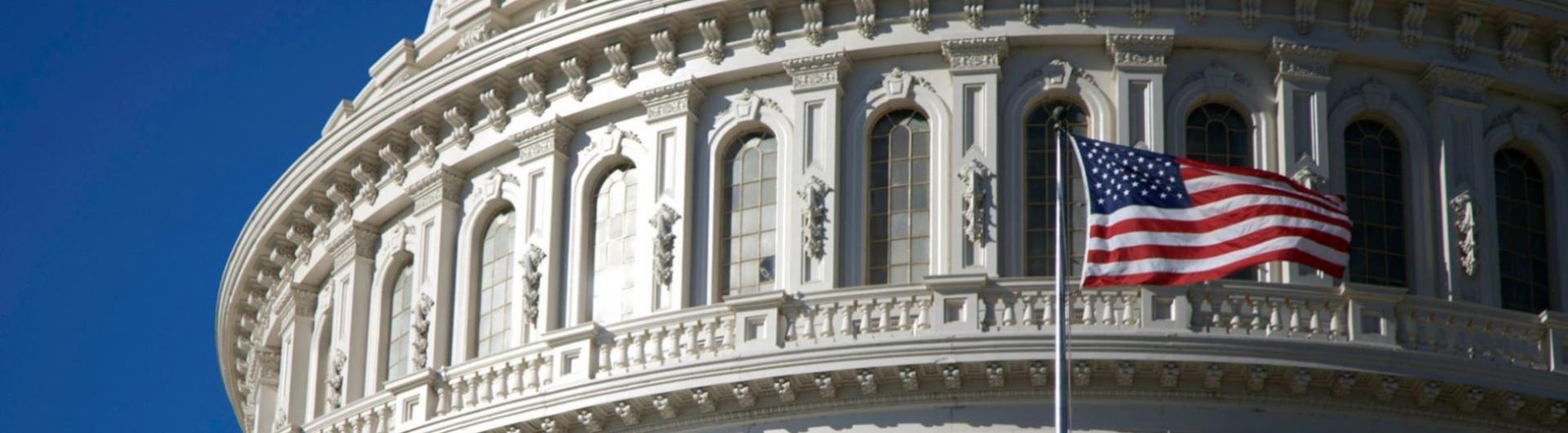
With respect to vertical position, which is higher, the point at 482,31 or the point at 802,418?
the point at 482,31

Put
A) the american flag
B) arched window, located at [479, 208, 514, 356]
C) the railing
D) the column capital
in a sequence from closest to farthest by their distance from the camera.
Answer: the american flag
the railing
the column capital
arched window, located at [479, 208, 514, 356]

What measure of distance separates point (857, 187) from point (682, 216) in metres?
2.51

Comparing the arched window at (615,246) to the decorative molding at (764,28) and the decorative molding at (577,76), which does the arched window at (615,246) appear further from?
the decorative molding at (764,28)

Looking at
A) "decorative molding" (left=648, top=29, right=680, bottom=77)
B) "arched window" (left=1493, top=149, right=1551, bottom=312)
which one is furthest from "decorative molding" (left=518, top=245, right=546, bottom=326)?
"arched window" (left=1493, top=149, right=1551, bottom=312)

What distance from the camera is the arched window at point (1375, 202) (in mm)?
57094

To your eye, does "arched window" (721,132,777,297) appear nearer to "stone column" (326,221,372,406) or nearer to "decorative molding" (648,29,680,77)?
"decorative molding" (648,29,680,77)

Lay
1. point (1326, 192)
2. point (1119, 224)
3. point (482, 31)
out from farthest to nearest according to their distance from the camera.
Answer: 1. point (482, 31)
2. point (1326, 192)
3. point (1119, 224)

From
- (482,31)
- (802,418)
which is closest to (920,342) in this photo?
(802,418)

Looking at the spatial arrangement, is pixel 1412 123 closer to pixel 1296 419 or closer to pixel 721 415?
pixel 1296 419

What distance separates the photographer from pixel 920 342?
54.5 m

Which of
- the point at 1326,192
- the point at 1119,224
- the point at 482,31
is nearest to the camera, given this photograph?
Result: the point at 1119,224

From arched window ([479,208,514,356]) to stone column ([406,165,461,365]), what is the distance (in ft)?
0.93

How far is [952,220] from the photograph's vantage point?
185 ft

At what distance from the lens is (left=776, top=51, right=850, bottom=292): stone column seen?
5678 cm
